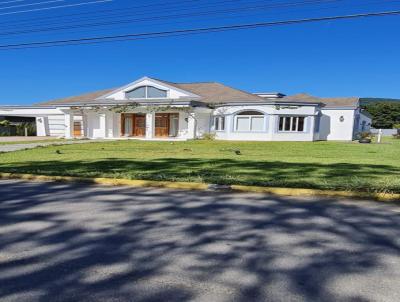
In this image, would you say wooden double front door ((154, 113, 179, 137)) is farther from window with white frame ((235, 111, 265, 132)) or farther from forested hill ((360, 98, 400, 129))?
forested hill ((360, 98, 400, 129))

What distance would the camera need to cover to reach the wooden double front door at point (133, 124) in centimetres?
3238

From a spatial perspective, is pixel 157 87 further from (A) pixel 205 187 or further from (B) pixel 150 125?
(A) pixel 205 187

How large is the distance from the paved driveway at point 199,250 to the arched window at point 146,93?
82.2 ft

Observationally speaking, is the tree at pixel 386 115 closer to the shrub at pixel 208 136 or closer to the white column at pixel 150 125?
the shrub at pixel 208 136

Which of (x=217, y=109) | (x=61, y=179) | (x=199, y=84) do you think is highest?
(x=199, y=84)

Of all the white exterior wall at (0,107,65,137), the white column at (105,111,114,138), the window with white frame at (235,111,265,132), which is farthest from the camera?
the white exterior wall at (0,107,65,137)

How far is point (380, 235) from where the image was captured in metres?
4.17

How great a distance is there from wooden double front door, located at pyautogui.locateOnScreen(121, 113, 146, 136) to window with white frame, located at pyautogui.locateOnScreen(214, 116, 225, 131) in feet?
24.2

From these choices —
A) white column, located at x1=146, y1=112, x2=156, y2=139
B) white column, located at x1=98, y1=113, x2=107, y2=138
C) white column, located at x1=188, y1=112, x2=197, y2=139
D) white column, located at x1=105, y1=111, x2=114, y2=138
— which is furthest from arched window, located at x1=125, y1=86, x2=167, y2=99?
white column, located at x1=188, y1=112, x2=197, y2=139

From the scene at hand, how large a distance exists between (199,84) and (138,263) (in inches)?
1312

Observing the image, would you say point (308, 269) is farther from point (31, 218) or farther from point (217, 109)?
point (217, 109)

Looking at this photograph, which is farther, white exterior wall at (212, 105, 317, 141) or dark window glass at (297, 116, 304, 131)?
dark window glass at (297, 116, 304, 131)

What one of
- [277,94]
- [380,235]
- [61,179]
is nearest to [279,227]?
[380,235]

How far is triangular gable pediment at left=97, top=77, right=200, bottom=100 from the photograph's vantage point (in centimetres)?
3002
